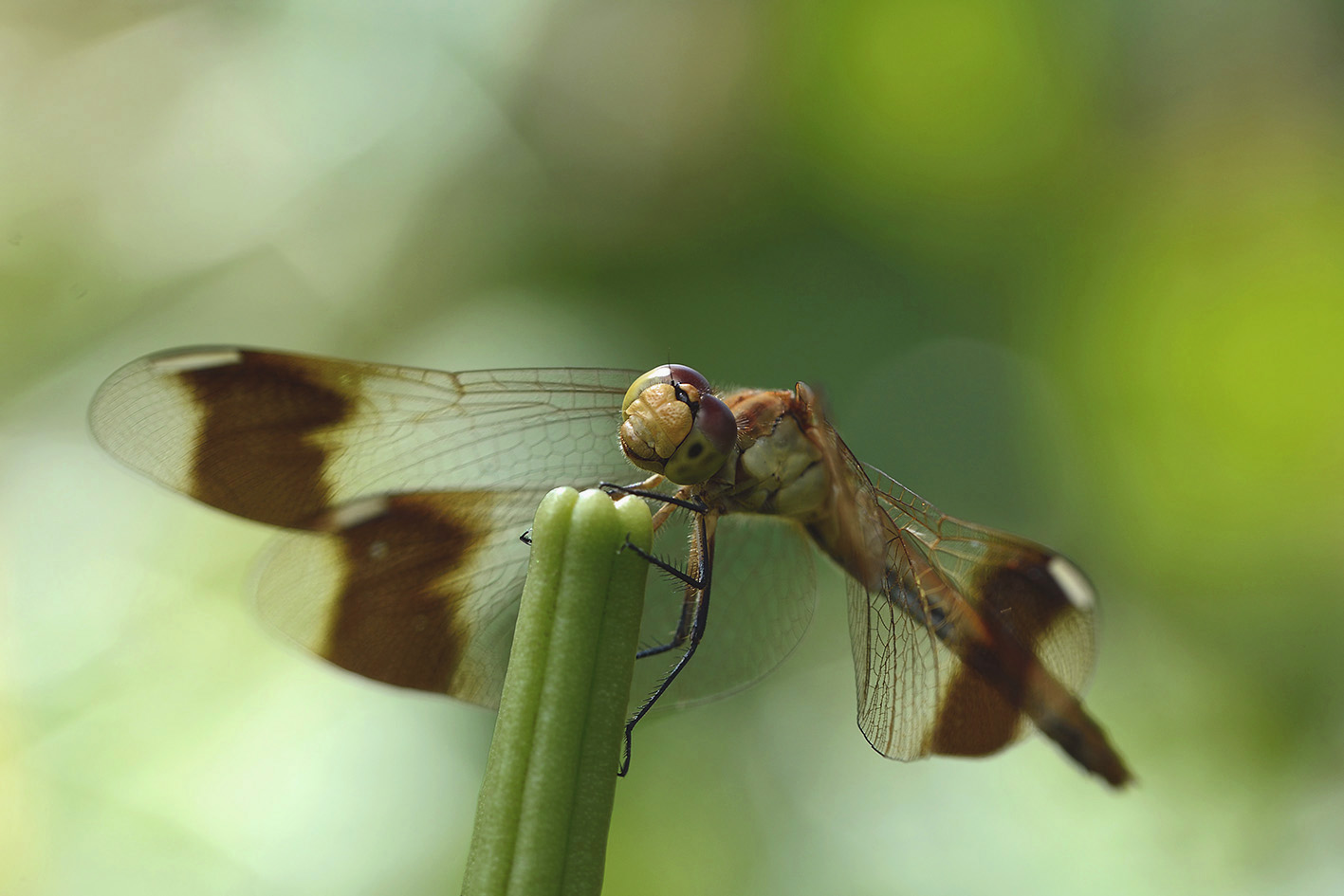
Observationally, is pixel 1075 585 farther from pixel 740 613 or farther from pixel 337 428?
pixel 337 428

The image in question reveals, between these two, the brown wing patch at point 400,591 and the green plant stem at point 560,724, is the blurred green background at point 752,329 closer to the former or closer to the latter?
the brown wing patch at point 400,591

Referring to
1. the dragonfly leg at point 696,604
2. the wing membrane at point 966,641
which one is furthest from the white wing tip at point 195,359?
the wing membrane at point 966,641

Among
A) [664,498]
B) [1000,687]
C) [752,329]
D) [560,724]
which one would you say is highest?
[752,329]

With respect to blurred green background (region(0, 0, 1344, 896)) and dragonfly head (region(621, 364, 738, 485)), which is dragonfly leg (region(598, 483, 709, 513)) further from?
blurred green background (region(0, 0, 1344, 896))

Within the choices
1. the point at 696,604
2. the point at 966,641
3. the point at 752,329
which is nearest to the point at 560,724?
the point at 696,604

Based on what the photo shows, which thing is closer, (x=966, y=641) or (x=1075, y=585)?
(x=966, y=641)

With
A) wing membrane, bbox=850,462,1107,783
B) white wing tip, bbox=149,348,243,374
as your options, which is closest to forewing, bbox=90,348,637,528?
white wing tip, bbox=149,348,243,374
